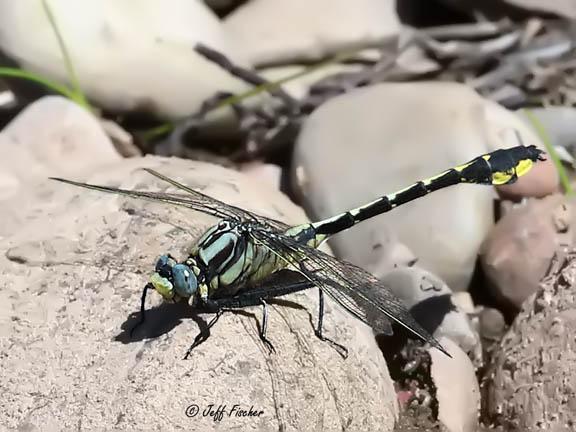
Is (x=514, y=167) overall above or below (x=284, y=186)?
above

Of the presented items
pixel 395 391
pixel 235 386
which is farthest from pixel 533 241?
pixel 235 386

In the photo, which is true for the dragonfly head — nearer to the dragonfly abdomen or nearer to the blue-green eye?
the blue-green eye

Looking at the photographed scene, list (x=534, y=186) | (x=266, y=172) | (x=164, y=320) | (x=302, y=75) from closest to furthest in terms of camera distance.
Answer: (x=164, y=320)
(x=534, y=186)
(x=266, y=172)
(x=302, y=75)

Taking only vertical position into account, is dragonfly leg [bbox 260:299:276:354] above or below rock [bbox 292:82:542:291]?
above

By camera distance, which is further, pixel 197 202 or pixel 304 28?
pixel 304 28

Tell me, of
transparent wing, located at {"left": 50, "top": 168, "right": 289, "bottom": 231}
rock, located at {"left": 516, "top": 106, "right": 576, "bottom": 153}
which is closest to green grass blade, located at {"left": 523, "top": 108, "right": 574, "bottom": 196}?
rock, located at {"left": 516, "top": 106, "right": 576, "bottom": 153}

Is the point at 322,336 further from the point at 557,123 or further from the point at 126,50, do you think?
the point at 557,123

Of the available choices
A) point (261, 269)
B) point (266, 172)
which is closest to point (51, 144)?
point (266, 172)

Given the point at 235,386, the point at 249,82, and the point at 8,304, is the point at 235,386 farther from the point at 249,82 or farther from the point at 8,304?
the point at 249,82
